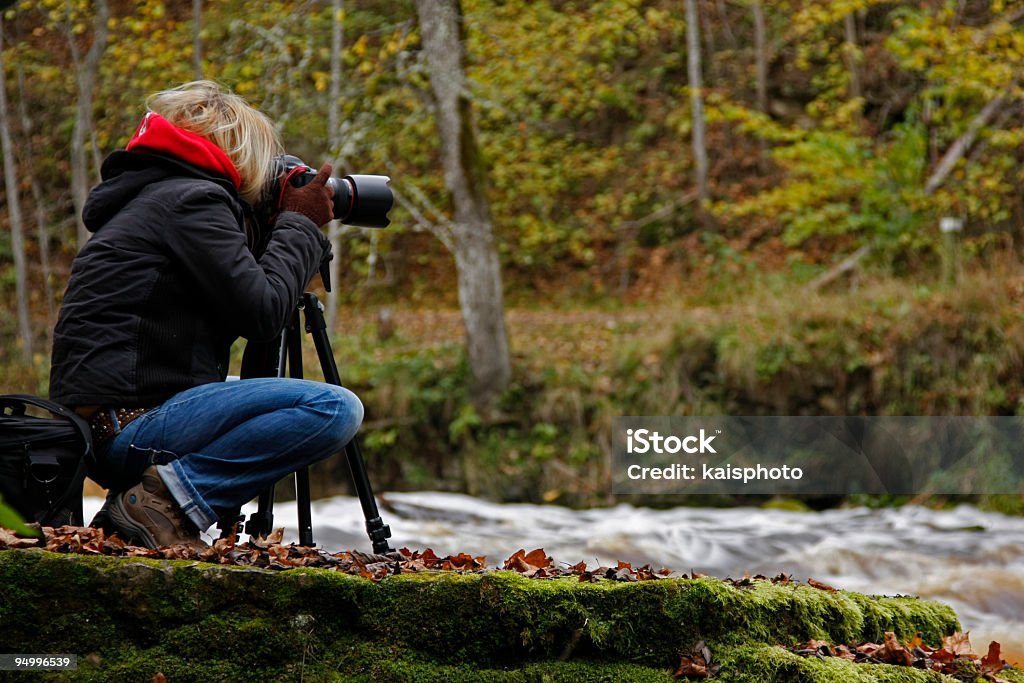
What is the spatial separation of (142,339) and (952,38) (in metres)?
9.57

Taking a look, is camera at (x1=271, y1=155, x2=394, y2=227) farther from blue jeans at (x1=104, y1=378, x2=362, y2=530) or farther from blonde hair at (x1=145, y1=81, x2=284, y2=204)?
blue jeans at (x1=104, y1=378, x2=362, y2=530)

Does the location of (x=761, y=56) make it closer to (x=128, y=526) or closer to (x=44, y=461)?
(x=128, y=526)

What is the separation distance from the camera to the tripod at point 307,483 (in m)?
2.96

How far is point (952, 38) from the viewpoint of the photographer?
32.9 feet

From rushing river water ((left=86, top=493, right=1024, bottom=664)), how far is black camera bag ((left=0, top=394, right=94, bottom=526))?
483 cm

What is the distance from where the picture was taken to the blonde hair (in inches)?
107

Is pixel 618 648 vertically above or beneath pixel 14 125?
beneath

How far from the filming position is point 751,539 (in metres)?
8.27

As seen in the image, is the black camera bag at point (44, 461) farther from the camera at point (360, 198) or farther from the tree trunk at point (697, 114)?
the tree trunk at point (697, 114)

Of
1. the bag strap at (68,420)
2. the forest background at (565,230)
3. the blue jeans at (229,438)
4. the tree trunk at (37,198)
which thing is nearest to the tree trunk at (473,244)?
the forest background at (565,230)

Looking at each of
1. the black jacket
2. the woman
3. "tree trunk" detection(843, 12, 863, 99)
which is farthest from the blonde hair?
"tree trunk" detection(843, 12, 863, 99)

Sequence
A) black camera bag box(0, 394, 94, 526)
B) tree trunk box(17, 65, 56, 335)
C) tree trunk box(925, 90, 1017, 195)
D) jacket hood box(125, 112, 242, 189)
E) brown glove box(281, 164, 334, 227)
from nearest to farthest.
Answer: black camera bag box(0, 394, 94, 526), jacket hood box(125, 112, 242, 189), brown glove box(281, 164, 334, 227), tree trunk box(17, 65, 56, 335), tree trunk box(925, 90, 1017, 195)

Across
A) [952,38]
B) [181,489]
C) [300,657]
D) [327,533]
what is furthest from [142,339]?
[952,38]

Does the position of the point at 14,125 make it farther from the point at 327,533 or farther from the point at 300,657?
the point at 300,657
